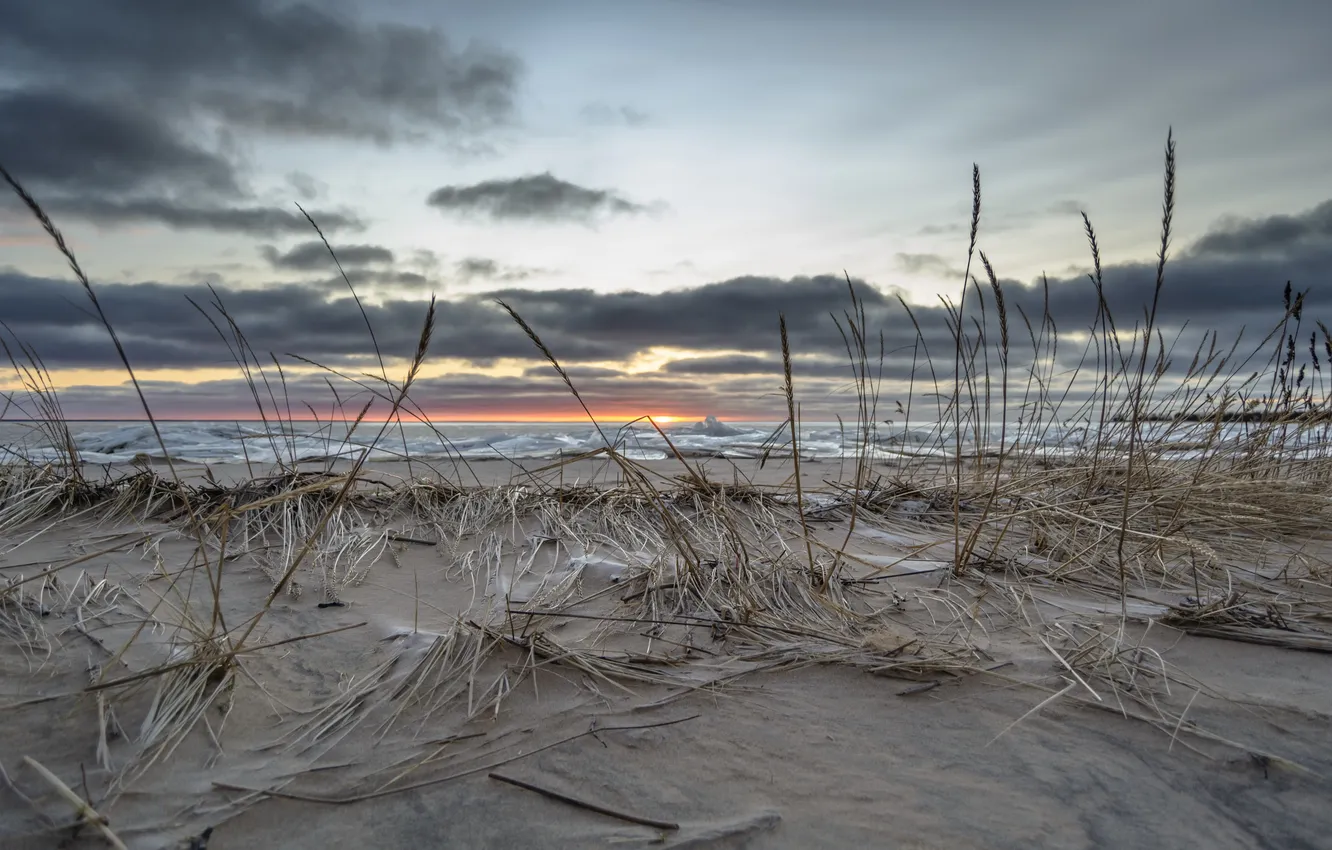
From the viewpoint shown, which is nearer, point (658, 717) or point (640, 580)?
point (658, 717)

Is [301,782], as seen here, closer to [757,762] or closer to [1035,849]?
[757,762]

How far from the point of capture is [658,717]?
134 cm

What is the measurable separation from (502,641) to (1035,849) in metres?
1.10

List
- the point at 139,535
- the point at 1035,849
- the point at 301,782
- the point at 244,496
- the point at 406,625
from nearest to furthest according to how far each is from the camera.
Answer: the point at 1035,849
the point at 301,782
the point at 406,625
the point at 139,535
the point at 244,496

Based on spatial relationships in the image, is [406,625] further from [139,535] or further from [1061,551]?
[1061,551]

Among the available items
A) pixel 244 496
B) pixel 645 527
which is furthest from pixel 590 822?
pixel 244 496

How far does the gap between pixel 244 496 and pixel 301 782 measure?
208cm

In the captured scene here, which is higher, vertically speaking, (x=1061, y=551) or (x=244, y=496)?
(x=244, y=496)

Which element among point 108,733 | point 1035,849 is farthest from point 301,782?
point 1035,849

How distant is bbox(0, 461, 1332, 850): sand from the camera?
1043 millimetres

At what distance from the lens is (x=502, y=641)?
156 centimetres

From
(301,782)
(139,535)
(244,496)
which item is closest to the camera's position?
(301,782)

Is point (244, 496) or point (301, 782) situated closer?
point (301, 782)

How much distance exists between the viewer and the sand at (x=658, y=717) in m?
1.04
